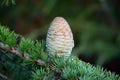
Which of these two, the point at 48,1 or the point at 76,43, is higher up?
the point at 48,1

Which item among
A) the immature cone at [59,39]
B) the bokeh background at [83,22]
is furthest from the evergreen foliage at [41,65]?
the bokeh background at [83,22]

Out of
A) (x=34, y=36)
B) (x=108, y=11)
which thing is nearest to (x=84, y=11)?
(x=108, y=11)

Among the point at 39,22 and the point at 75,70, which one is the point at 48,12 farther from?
the point at 75,70

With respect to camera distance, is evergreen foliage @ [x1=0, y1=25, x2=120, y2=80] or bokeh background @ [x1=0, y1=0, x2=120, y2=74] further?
bokeh background @ [x1=0, y1=0, x2=120, y2=74]

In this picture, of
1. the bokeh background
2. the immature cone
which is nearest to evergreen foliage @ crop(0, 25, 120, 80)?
the immature cone

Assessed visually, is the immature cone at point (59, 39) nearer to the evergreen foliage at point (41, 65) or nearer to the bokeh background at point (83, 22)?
the evergreen foliage at point (41, 65)

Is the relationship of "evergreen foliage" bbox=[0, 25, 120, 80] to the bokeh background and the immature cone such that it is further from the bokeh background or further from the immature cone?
the bokeh background
